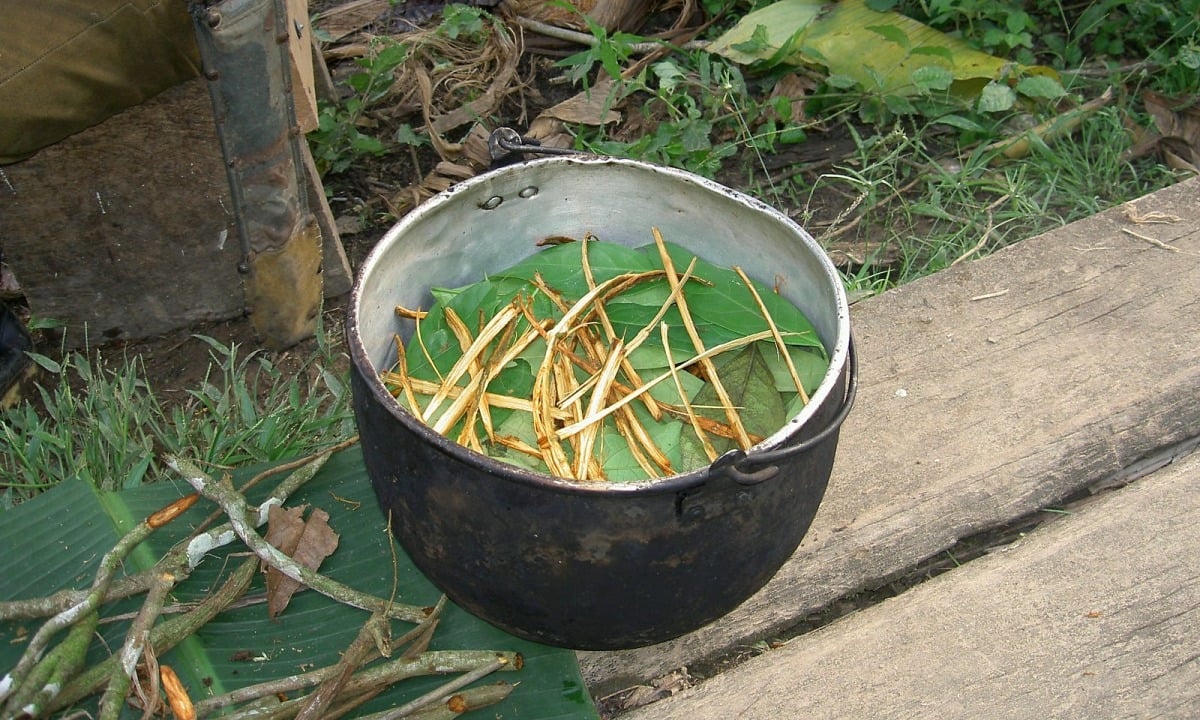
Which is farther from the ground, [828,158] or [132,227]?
[132,227]

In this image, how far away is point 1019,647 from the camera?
1.84 m

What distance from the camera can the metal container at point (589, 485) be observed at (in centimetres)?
143

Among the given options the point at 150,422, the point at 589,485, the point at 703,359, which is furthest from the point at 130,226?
the point at 589,485

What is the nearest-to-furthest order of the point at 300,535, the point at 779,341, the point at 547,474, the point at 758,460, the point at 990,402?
the point at 758,460 < the point at 547,474 < the point at 779,341 < the point at 300,535 < the point at 990,402

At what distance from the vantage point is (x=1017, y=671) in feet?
5.92

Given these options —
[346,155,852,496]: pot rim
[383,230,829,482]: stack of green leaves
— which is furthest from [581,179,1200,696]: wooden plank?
[346,155,852,496]: pot rim

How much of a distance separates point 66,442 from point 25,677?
689 millimetres

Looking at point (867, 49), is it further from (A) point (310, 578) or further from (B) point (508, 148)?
(A) point (310, 578)

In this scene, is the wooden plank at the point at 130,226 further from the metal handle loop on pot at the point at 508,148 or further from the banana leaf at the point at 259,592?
the metal handle loop on pot at the point at 508,148

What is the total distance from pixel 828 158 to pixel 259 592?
1897mm

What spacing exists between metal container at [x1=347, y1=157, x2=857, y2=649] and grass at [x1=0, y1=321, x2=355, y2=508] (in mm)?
610

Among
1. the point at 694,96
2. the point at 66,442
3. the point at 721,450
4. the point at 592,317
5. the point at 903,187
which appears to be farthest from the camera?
the point at 694,96

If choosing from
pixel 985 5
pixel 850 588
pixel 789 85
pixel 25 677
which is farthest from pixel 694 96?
pixel 25 677

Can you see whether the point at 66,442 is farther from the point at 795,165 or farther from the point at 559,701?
the point at 795,165
